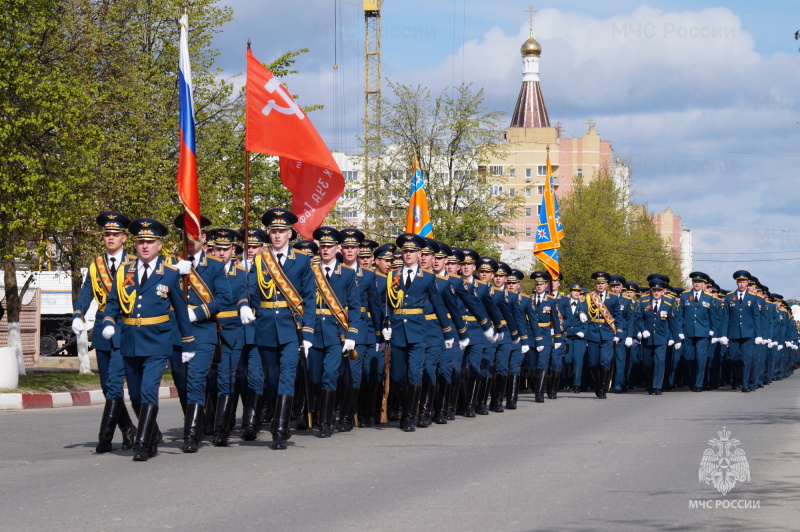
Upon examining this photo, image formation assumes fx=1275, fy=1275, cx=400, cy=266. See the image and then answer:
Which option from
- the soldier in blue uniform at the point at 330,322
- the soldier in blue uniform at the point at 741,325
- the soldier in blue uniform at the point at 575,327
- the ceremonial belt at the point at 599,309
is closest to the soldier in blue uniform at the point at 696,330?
the soldier in blue uniform at the point at 741,325

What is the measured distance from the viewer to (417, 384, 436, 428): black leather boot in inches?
558

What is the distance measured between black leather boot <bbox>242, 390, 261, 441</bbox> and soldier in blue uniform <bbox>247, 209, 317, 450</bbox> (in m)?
0.01

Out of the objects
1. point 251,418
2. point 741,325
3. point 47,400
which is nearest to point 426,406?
point 251,418

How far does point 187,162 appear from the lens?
12.0 metres

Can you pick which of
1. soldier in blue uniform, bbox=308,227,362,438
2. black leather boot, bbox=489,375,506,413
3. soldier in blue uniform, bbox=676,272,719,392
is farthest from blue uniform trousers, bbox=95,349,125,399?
soldier in blue uniform, bbox=676,272,719,392

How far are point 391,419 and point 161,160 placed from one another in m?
12.0

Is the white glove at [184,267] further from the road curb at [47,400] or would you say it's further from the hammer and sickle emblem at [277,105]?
the road curb at [47,400]

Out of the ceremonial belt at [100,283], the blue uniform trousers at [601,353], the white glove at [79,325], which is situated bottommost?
the blue uniform trousers at [601,353]

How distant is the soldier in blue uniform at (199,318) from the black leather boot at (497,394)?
20.6 feet

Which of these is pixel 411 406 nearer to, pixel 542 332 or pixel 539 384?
pixel 539 384

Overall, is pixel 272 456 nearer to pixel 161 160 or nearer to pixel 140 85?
pixel 161 160

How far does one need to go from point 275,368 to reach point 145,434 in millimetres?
1823

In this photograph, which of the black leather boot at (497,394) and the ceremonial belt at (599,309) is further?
the ceremonial belt at (599,309)

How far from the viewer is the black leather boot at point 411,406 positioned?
532 inches
